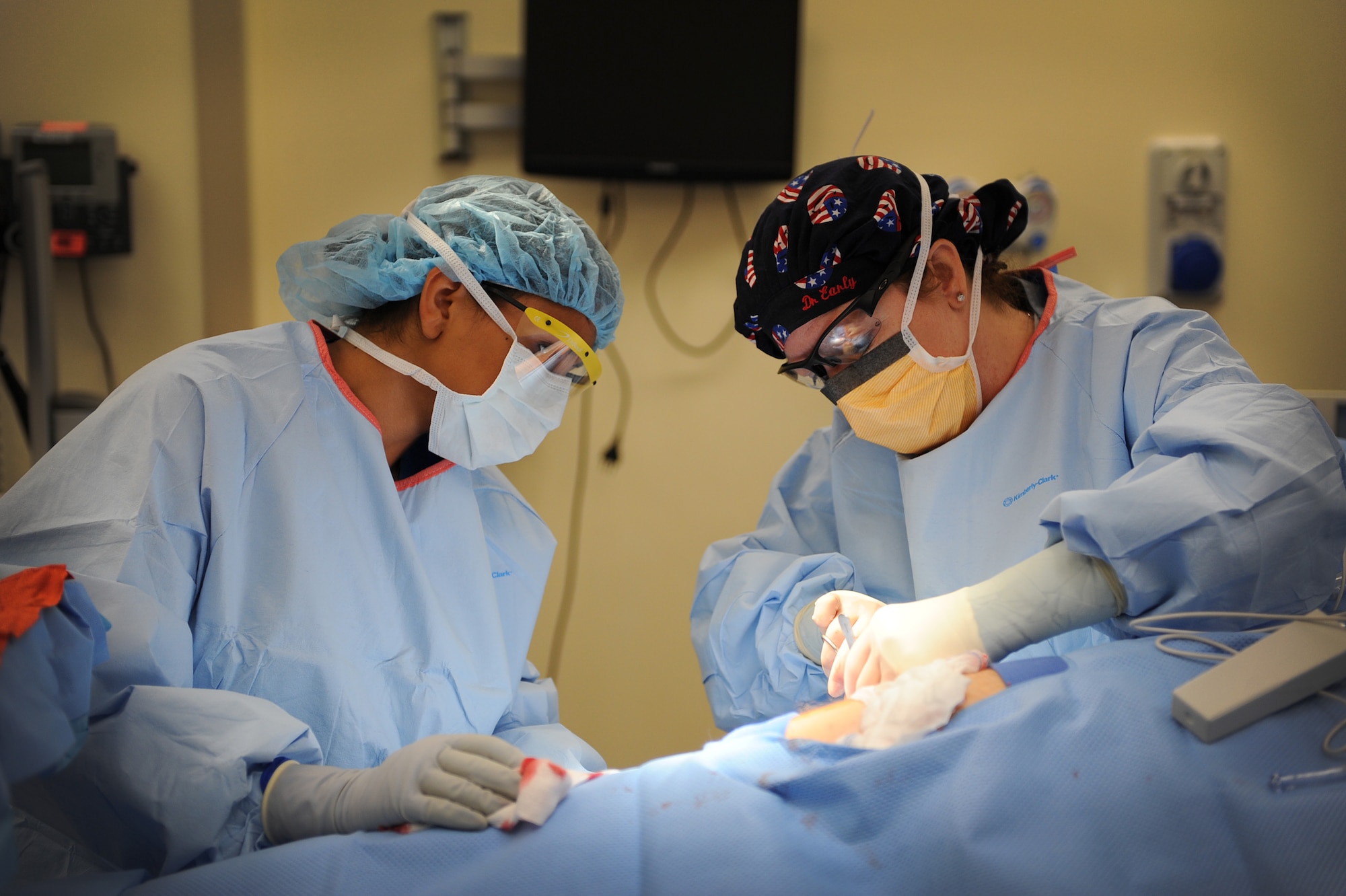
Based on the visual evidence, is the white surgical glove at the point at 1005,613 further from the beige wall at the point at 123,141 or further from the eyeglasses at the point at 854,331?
the beige wall at the point at 123,141

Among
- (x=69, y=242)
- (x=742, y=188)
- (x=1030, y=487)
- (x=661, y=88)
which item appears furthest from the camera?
(x=742, y=188)

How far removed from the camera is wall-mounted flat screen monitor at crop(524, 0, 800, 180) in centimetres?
225

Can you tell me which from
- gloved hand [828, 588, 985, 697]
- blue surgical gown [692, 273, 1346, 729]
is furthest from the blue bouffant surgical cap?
gloved hand [828, 588, 985, 697]

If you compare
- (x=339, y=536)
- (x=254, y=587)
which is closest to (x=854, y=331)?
(x=339, y=536)

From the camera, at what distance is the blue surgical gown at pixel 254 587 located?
0.91 meters

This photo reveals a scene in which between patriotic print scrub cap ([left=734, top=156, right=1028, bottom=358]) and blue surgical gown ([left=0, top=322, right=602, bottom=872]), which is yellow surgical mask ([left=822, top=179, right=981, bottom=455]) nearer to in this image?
patriotic print scrub cap ([left=734, top=156, right=1028, bottom=358])

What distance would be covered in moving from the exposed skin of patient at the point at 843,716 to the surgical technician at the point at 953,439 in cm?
10

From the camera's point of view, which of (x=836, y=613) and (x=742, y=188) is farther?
(x=742, y=188)

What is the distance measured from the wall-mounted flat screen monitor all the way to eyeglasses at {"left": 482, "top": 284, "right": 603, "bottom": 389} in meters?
1.00

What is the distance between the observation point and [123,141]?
2.22 metres

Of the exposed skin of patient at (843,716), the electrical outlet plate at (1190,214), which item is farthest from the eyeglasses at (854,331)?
the electrical outlet plate at (1190,214)

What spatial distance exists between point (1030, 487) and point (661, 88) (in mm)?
1459

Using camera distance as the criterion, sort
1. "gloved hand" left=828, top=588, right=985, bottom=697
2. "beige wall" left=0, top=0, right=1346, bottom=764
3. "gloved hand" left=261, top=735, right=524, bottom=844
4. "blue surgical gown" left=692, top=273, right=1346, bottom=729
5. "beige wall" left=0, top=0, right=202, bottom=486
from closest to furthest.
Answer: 1. "gloved hand" left=261, top=735, right=524, bottom=844
2. "blue surgical gown" left=692, top=273, right=1346, bottom=729
3. "gloved hand" left=828, top=588, right=985, bottom=697
4. "beige wall" left=0, top=0, right=202, bottom=486
5. "beige wall" left=0, top=0, right=1346, bottom=764

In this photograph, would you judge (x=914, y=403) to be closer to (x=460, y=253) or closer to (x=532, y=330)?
(x=532, y=330)
